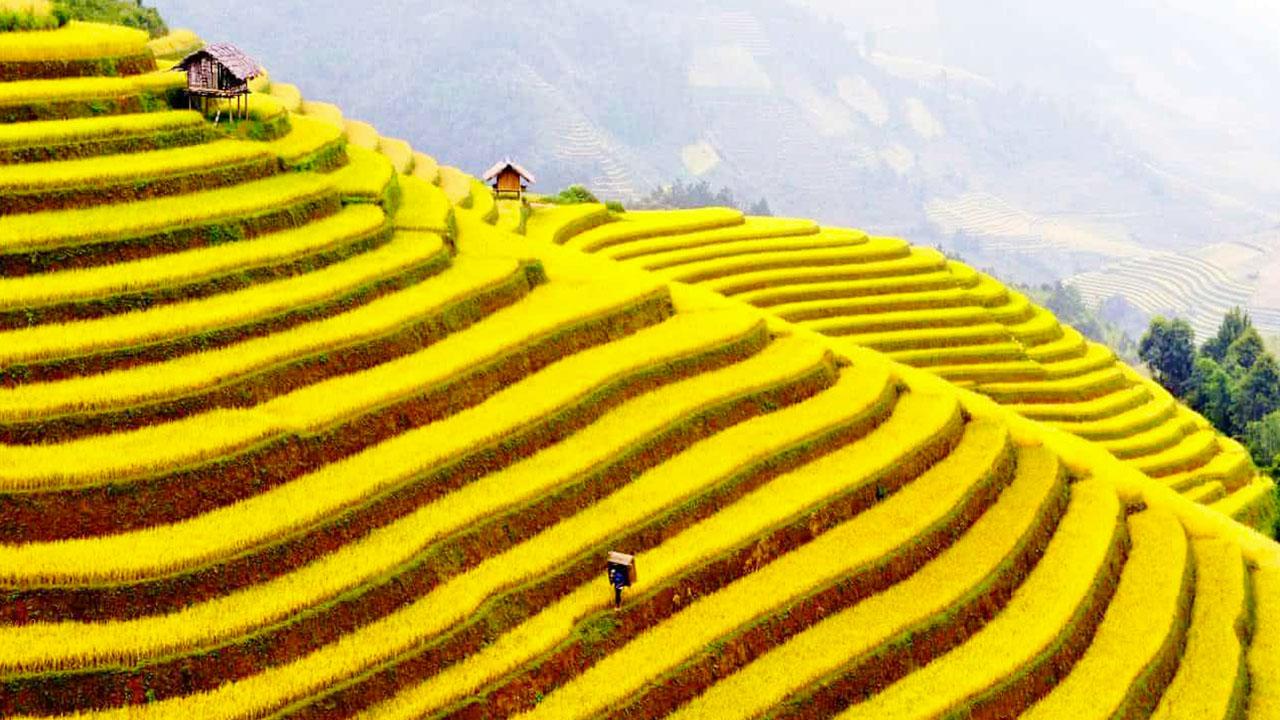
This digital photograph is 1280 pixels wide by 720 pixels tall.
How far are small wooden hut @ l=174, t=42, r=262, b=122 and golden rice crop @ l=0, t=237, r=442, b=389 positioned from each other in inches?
171

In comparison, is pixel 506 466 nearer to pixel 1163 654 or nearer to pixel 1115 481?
pixel 1163 654

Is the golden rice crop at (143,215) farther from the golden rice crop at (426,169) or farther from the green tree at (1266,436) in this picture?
the green tree at (1266,436)

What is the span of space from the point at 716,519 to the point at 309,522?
5.28 meters

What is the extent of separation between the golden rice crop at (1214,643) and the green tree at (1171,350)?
4096 centimetres

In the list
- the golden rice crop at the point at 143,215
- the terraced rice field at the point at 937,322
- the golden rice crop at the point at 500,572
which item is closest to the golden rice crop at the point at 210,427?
the golden rice crop at the point at 143,215

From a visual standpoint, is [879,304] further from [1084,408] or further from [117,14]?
[117,14]

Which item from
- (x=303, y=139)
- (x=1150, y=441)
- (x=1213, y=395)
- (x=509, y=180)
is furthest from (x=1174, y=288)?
(x=303, y=139)

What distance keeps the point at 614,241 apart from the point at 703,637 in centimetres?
2094

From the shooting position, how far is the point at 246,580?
1387cm

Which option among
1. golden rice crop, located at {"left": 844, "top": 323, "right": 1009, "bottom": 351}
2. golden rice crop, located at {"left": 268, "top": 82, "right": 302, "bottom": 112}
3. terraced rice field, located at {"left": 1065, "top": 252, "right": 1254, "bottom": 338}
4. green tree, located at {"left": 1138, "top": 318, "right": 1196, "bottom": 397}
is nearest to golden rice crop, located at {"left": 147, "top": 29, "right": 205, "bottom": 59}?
golden rice crop, located at {"left": 268, "top": 82, "right": 302, "bottom": 112}

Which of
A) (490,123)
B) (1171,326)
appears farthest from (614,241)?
(490,123)

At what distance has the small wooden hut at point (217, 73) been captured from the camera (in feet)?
72.5

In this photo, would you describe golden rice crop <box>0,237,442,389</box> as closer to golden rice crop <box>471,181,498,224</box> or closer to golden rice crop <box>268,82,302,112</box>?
golden rice crop <box>471,181,498,224</box>

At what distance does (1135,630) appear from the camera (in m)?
18.0
